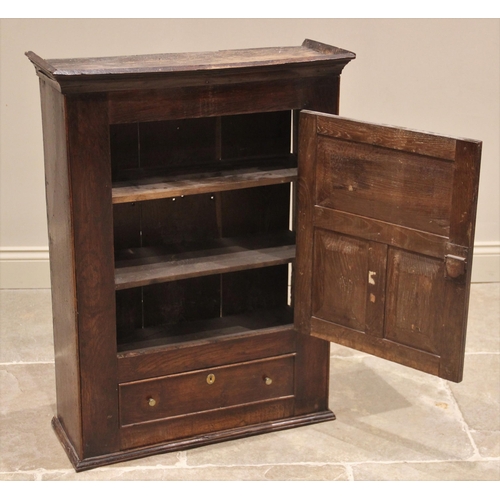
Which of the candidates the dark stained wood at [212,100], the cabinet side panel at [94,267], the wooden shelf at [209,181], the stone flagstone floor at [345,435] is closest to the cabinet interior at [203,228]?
the wooden shelf at [209,181]

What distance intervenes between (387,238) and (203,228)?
843mm

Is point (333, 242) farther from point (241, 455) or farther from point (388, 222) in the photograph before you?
point (241, 455)

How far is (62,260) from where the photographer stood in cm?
338

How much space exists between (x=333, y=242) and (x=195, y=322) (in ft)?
2.35

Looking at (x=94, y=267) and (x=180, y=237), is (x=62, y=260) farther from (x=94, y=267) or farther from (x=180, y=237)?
(x=180, y=237)

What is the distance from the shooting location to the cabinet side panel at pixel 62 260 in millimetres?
3209

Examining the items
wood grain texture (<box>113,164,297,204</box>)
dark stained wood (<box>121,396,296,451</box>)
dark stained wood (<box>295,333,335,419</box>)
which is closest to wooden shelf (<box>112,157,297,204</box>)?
→ wood grain texture (<box>113,164,297,204</box>)

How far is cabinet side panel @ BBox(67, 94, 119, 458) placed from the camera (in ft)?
10.3

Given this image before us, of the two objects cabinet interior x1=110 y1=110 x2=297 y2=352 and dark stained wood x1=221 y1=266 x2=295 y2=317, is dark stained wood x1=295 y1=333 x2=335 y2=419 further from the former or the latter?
dark stained wood x1=221 y1=266 x2=295 y2=317

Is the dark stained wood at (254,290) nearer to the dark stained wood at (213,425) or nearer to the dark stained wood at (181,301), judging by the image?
the dark stained wood at (181,301)

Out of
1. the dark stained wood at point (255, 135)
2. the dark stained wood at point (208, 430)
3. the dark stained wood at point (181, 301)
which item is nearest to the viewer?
the dark stained wood at point (208, 430)

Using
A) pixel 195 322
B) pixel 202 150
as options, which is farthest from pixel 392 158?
pixel 195 322

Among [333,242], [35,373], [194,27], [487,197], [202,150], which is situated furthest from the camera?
[487,197]

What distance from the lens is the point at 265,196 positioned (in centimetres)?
387
